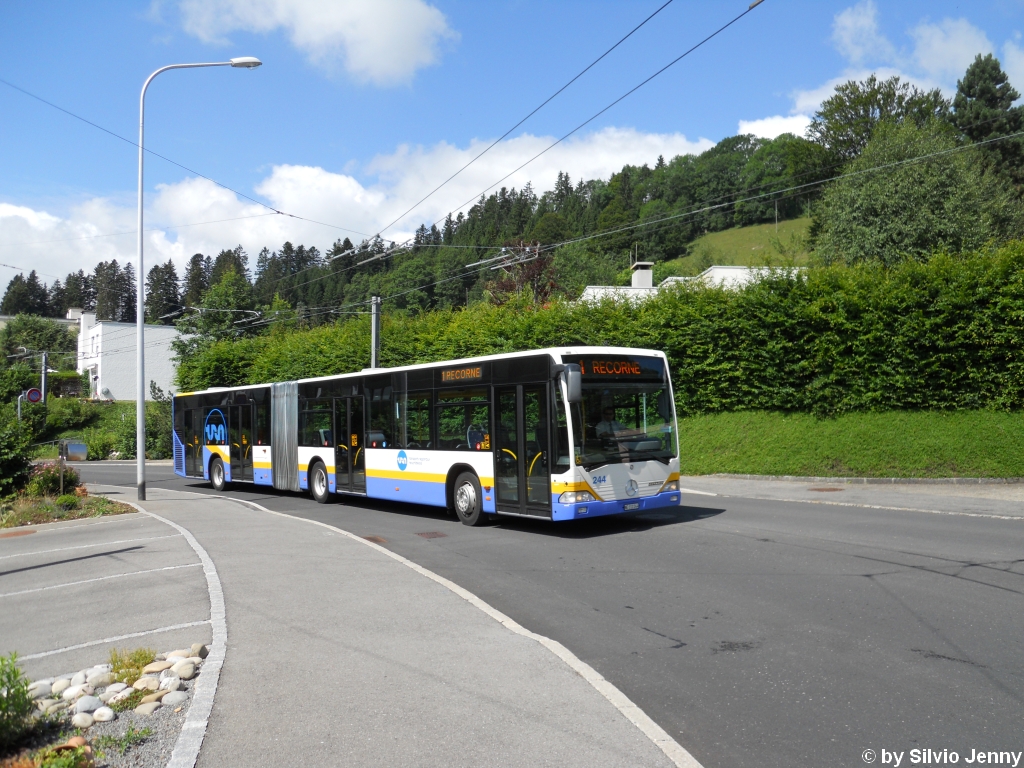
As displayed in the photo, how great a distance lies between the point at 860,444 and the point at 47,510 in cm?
1933

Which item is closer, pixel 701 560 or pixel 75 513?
pixel 701 560

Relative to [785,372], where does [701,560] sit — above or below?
below

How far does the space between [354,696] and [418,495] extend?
36.1ft

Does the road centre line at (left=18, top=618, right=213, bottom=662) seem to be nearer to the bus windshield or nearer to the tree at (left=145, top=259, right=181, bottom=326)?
the bus windshield

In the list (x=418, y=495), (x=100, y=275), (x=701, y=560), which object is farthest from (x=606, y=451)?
(x=100, y=275)

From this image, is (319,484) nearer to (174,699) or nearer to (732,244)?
(174,699)

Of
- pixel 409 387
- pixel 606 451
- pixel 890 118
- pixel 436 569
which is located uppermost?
pixel 890 118

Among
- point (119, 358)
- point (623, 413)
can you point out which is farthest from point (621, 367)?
point (119, 358)

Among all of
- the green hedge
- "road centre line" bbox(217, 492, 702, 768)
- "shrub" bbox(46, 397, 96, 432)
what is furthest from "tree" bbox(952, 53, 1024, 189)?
"shrub" bbox(46, 397, 96, 432)

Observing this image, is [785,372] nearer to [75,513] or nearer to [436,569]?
[436,569]

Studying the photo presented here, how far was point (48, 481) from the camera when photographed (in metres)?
20.4

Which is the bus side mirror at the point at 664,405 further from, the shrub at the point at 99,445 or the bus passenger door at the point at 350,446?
the shrub at the point at 99,445

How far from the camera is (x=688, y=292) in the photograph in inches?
1039

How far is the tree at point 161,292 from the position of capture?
124 m
